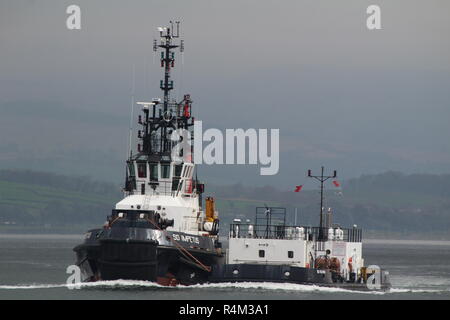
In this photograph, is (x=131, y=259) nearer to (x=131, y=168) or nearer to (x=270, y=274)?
(x=270, y=274)

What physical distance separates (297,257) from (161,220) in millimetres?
8267

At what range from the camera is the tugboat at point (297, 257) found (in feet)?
220

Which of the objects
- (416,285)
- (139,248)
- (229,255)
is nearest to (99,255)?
(139,248)

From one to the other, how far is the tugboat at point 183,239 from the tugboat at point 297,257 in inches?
2.3

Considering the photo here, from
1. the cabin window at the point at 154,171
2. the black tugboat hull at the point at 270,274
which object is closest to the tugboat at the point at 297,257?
the black tugboat hull at the point at 270,274

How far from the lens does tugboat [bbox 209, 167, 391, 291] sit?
67062mm

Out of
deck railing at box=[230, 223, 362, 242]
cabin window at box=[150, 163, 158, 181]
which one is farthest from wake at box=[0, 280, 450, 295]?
cabin window at box=[150, 163, 158, 181]

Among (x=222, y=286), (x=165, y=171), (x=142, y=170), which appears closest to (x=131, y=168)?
(x=142, y=170)

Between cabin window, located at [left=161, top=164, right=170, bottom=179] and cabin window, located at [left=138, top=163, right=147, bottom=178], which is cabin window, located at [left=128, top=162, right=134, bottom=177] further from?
cabin window, located at [left=161, top=164, right=170, bottom=179]

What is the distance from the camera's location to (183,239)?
67.8m

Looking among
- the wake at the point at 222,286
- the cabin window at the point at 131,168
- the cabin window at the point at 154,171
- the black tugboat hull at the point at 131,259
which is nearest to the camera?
the black tugboat hull at the point at 131,259

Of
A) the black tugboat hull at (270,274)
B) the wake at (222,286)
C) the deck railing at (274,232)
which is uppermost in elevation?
the deck railing at (274,232)

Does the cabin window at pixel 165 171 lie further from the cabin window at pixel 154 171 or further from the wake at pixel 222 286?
the wake at pixel 222 286

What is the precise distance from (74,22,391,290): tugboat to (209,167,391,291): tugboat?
6cm
